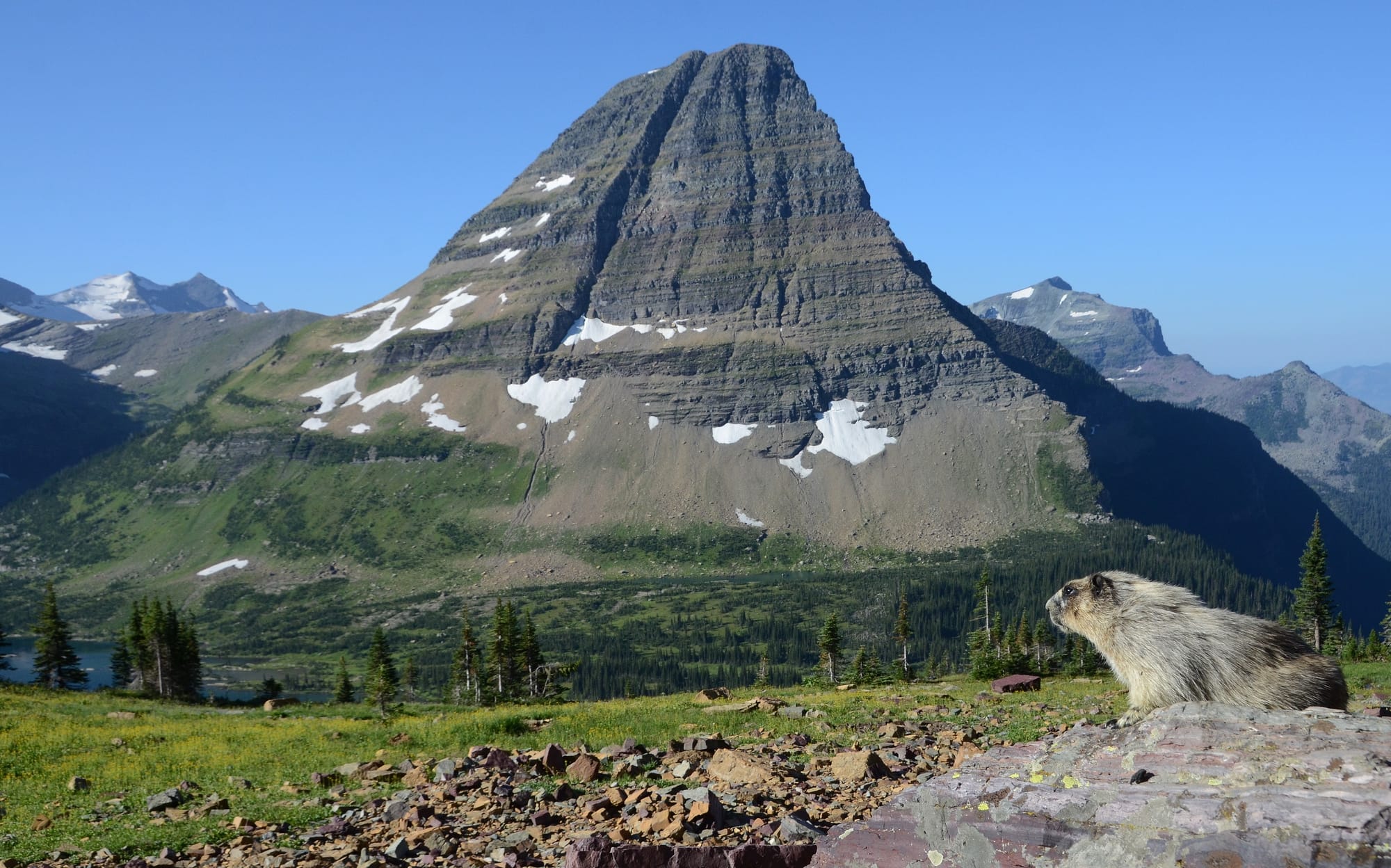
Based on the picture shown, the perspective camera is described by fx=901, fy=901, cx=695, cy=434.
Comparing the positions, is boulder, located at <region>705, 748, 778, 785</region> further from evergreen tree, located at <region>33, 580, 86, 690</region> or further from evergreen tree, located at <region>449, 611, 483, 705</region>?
evergreen tree, located at <region>33, 580, 86, 690</region>

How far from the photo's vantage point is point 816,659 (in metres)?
190

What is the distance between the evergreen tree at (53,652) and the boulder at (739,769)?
7529 cm

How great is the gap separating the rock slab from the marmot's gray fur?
2.14 m

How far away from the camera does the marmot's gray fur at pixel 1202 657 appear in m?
11.6

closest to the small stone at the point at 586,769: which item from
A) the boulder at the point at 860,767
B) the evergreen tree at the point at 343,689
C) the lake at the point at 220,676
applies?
the boulder at the point at 860,767

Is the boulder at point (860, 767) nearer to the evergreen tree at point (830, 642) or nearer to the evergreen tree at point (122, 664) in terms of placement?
the evergreen tree at point (830, 642)

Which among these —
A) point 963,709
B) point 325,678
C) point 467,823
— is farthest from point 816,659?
point 467,823

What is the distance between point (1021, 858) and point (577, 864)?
4570 millimetres

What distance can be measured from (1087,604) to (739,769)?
6.14 m

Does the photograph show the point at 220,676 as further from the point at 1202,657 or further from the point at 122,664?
the point at 1202,657

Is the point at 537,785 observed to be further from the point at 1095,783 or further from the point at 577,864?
the point at 1095,783

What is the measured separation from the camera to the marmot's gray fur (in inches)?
455

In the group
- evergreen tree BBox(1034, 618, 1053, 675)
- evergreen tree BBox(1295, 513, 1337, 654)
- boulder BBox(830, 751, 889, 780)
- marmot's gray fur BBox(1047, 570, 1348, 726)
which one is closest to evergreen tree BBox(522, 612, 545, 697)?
evergreen tree BBox(1034, 618, 1053, 675)

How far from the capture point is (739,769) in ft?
49.1
